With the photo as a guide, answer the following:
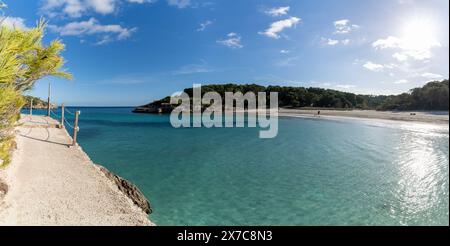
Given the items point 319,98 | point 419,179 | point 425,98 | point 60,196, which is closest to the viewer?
point 60,196

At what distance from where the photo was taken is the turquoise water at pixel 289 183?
713cm

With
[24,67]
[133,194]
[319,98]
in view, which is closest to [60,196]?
[133,194]

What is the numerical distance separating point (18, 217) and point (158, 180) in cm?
586

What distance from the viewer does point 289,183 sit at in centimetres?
1002

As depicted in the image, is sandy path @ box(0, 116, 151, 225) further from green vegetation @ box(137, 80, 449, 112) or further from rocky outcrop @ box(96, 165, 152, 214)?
green vegetation @ box(137, 80, 449, 112)

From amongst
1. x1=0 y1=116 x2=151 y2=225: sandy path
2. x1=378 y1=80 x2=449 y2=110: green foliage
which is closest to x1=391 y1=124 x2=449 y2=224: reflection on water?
x1=0 y1=116 x2=151 y2=225: sandy path

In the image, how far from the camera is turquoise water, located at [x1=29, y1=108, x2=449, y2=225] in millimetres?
7129

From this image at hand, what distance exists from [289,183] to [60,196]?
7167 mm

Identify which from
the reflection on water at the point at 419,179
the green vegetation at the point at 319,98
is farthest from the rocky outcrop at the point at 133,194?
the green vegetation at the point at 319,98

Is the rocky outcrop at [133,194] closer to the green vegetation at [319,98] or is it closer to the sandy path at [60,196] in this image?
the sandy path at [60,196]

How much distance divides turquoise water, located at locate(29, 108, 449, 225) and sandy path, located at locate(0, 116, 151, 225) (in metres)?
1.63

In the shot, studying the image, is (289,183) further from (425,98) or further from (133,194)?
(425,98)

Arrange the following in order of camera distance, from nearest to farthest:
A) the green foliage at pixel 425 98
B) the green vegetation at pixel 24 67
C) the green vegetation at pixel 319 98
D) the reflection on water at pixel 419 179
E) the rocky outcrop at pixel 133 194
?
1. the green vegetation at pixel 24 67
2. the rocky outcrop at pixel 133 194
3. the reflection on water at pixel 419 179
4. the green foliage at pixel 425 98
5. the green vegetation at pixel 319 98

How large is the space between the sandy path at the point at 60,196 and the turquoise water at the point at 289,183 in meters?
1.63
